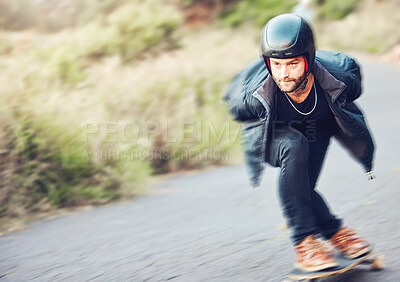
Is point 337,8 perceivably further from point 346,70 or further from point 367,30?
point 346,70

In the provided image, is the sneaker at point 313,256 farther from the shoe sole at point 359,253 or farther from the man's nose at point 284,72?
the man's nose at point 284,72

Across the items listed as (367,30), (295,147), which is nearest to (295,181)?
(295,147)

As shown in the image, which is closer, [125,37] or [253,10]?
[125,37]

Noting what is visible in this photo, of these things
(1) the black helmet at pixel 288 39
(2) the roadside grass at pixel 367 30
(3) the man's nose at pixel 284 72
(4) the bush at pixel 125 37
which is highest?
(2) the roadside grass at pixel 367 30

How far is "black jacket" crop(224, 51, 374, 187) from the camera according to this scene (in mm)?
3008

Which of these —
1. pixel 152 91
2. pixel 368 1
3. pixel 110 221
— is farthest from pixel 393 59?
pixel 110 221

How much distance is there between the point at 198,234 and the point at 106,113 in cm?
264

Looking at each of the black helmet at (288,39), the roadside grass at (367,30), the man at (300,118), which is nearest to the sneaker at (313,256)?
the man at (300,118)

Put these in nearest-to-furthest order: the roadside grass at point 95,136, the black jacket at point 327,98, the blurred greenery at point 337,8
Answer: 1. the black jacket at point 327,98
2. the roadside grass at point 95,136
3. the blurred greenery at point 337,8

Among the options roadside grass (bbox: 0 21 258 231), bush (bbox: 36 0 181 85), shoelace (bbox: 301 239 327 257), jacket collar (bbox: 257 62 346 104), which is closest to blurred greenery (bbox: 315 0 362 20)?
bush (bbox: 36 0 181 85)

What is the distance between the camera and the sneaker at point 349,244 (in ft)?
10.5

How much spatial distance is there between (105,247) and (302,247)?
190 centimetres

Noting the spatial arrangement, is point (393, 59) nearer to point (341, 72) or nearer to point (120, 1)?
point (120, 1)

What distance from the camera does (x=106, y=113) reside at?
673 cm
